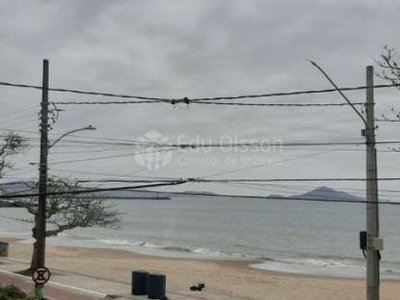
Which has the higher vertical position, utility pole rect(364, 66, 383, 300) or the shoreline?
utility pole rect(364, 66, 383, 300)

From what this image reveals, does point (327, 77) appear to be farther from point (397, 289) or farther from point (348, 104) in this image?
point (397, 289)

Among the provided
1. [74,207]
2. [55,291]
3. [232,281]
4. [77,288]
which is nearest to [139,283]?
[77,288]

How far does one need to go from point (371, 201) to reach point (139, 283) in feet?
39.1

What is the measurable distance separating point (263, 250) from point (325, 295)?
37.8m

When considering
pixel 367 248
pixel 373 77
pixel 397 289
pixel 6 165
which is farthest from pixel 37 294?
pixel 397 289

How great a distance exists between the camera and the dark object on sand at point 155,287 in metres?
23.1

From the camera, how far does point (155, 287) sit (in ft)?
76.0

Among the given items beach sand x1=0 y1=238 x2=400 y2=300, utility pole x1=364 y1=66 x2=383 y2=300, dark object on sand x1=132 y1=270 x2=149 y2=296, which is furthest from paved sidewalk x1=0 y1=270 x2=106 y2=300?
utility pole x1=364 y1=66 x2=383 y2=300

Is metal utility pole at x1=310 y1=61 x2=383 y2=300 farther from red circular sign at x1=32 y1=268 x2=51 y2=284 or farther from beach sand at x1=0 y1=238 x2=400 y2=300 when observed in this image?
beach sand at x1=0 y1=238 x2=400 y2=300

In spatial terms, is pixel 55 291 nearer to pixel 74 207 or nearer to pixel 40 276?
pixel 40 276

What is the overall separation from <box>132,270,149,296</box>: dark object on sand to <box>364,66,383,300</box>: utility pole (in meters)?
11.0

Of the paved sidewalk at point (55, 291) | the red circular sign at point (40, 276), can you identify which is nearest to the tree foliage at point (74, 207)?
the paved sidewalk at point (55, 291)

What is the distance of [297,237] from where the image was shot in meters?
92.7

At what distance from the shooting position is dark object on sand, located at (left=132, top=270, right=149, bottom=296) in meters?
24.2
